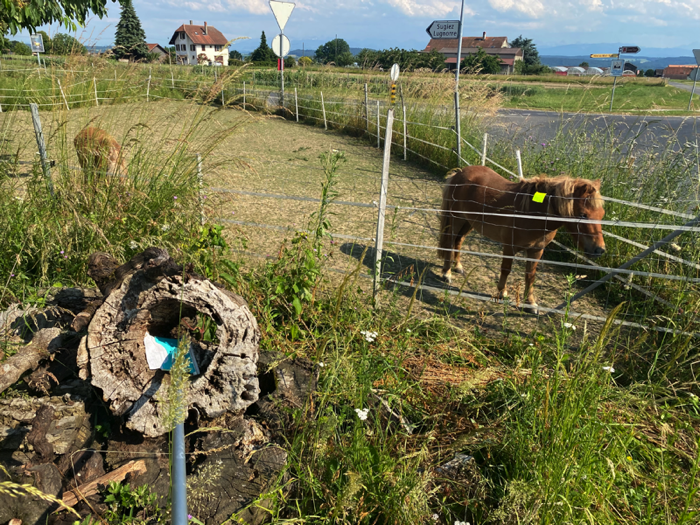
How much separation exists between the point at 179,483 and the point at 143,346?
1053 mm

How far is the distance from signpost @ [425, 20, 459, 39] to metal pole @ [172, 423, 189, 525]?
8830mm

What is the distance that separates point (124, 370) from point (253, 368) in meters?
0.58

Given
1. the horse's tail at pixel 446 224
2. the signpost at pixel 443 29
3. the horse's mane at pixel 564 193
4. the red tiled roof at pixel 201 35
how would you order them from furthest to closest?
the red tiled roof at pixel 201 35
the signpost at pixel 443 29
the horse's tail at pixel 446 224
the horse's mane at pixel 564 193

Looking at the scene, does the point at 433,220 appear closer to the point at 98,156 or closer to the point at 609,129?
the point at 609,129

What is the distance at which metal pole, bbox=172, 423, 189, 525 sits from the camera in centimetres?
116

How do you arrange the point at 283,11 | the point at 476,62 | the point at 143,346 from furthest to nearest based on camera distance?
the point at 476,62 < the point at 283,11 < the point at 143,346

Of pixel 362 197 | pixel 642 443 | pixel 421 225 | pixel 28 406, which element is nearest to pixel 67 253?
pixel 28 406

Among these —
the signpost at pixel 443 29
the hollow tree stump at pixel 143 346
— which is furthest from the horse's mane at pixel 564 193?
the signpost at pixel 443 29

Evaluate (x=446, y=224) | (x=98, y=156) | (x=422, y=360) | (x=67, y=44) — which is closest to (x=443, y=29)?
(x=446, y=224)

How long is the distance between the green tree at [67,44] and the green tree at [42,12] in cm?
11

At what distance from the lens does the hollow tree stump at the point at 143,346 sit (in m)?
1.98

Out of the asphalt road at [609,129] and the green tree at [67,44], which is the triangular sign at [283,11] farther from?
the green tree at [67,44]

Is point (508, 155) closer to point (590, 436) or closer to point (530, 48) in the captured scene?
point (590, 436)

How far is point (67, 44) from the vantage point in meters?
3.57
